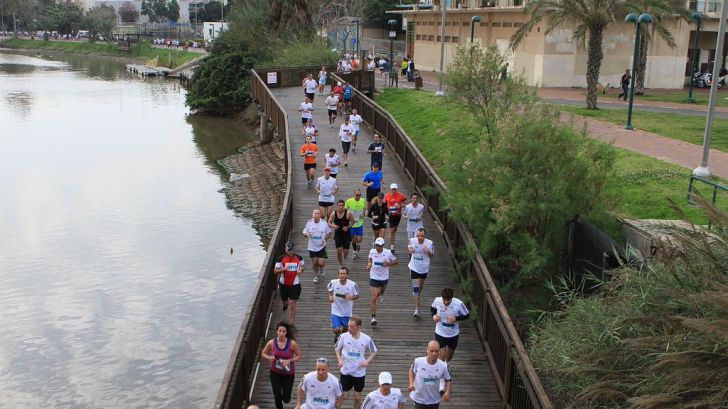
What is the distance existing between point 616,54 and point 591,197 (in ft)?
101

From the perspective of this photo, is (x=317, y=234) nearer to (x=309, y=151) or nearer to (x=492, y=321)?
(x=492, y=321)

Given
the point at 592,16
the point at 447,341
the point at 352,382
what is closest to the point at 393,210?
the point at 447,341

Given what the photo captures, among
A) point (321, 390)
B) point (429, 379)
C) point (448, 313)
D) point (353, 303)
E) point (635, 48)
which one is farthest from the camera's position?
point (635, 48)

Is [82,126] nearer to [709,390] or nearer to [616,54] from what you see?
[616,54]

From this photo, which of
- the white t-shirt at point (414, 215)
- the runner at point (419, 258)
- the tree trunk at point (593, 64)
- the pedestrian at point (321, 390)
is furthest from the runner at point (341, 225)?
the tree trunk at point (593, 64)

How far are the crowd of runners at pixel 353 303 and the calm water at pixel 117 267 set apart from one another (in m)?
3.30

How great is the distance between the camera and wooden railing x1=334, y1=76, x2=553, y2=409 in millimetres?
9633

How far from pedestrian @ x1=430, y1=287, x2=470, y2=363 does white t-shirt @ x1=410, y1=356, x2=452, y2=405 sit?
5.33ft

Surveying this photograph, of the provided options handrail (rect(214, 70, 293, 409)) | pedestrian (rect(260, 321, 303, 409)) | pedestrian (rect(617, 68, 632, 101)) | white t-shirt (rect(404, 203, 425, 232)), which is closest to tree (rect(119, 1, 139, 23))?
pedestrian (rect(617, 68, 632, 101))

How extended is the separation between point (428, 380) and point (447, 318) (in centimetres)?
176

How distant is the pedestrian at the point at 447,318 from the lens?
11141 millimetres

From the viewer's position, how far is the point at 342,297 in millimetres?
11875

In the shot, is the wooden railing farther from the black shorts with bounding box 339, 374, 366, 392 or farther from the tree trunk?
the tree trunk

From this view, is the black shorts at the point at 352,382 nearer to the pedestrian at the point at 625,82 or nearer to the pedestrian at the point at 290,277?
the pedestrian at the point at 290,277
